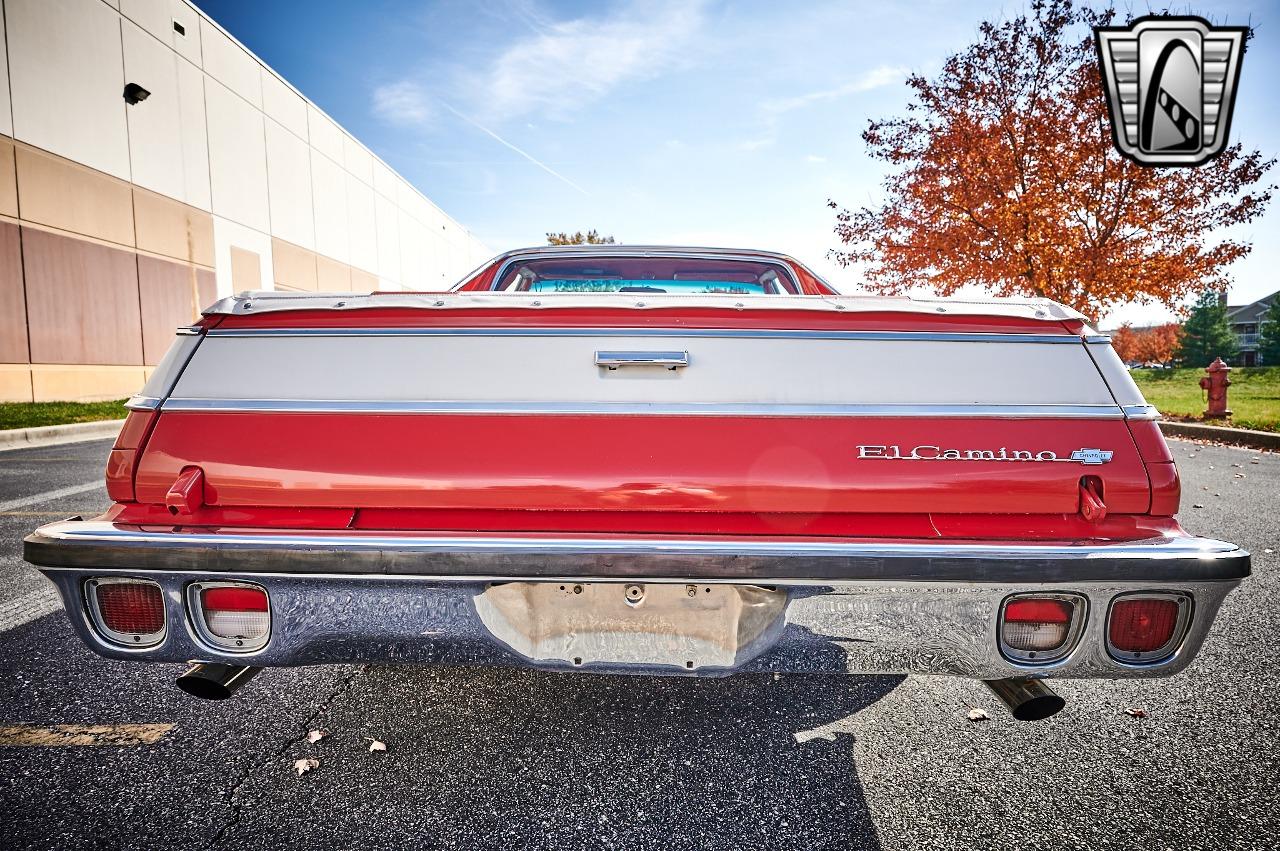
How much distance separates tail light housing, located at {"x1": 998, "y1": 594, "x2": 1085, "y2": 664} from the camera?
145 centimetres

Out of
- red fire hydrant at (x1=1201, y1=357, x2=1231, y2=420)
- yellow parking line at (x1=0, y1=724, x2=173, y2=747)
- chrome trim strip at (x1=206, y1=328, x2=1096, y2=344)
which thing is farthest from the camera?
red fire hydrant at (x1=1201, y1=357, x2=1231, y2=420)

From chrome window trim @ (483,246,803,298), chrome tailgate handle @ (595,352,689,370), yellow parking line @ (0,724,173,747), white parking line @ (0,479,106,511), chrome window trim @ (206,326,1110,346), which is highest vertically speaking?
chrome window trim @ (483,246,803,298)

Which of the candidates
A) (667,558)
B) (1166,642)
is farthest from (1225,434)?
(667,558)

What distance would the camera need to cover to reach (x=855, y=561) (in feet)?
4.65

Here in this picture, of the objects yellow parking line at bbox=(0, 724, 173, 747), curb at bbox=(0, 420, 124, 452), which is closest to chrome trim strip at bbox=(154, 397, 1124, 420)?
yellow parking line at bbox=(0, 724, 173, 747)

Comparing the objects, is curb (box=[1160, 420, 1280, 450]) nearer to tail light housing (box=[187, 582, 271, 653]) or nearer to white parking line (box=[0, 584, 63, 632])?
tail light housing (box=[187, 582, 271, 653])

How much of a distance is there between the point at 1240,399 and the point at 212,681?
23.3 m

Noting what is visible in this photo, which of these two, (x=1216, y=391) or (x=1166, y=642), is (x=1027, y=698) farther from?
(x=1216, y=391)

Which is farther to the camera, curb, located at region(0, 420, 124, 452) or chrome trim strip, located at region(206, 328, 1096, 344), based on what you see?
curb, located at region(0, 420, 124, 452)

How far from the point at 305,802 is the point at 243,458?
0.95 meters

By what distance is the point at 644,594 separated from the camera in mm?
1456

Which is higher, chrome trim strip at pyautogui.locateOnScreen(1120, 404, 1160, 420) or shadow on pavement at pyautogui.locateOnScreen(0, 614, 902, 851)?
chrome trim strip at pyautogui.locateOnScreen(1120, 404, 1160, 420)

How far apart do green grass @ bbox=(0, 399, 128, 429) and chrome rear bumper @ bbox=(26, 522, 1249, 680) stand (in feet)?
34.1

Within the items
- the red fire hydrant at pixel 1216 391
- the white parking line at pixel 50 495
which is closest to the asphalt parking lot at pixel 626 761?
the white parking line at pixel 50 495
